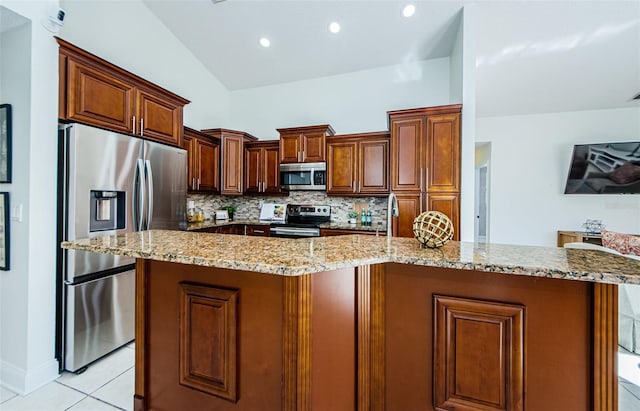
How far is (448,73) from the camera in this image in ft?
12.6

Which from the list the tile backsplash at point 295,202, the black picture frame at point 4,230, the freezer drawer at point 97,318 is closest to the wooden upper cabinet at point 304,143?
the tile backsplash at point 295,202

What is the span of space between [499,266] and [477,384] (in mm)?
563

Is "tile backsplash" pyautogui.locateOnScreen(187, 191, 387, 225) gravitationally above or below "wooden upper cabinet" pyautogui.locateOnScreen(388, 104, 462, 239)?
below

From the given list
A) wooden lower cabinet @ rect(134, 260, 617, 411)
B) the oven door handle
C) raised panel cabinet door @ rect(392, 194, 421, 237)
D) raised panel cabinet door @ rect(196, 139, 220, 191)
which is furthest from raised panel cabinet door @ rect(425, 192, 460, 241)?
raised panel cabinet door @ rect(196, 139, 220, 191)

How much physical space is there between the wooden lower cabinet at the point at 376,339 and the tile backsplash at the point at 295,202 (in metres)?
2.93

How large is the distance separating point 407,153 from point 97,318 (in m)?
3.46

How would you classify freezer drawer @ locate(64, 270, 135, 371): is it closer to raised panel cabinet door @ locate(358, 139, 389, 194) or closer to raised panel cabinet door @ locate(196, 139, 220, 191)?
raised panel cabinet door @ locate(196, 139, 220, 191)

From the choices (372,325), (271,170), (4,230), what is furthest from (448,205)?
(4,230)

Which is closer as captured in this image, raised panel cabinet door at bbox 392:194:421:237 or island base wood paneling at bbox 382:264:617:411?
island base wood paneling at bbox 382:264:617:411

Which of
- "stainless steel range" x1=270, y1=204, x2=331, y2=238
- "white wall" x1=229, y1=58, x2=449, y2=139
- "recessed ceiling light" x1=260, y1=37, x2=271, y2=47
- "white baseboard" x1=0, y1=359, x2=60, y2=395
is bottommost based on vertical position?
"white baseboard" x1=0, y1=359, x2=60, y2=395

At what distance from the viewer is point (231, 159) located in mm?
4285

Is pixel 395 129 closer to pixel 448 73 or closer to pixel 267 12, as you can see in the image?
pixel 448 73

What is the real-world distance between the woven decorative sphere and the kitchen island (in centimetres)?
Result: 5

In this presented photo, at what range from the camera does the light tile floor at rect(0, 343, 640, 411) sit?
1.71 meters
